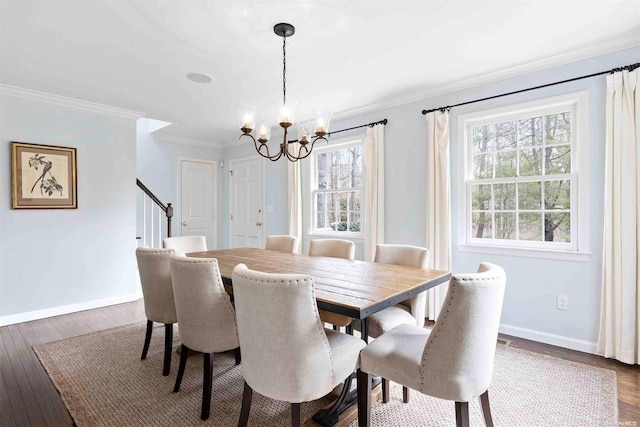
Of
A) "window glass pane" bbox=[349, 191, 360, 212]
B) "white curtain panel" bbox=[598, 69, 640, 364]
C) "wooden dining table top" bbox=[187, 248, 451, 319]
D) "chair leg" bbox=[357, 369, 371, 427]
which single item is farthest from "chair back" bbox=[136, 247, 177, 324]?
"white curtain panel" bbox=[598, 69, 640, 364]

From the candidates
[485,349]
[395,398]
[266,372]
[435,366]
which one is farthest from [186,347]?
[485,349]

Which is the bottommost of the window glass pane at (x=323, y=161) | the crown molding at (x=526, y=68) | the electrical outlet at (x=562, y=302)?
the electrical outlet at (x=562, y=302)

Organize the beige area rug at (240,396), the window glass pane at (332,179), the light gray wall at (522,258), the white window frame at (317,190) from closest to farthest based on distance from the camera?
1. the beige area rug at (240,396)
2. the light gray wall at (522,258)
3. the white window frame at (317,190)
4. the window glass pane at (332,179)

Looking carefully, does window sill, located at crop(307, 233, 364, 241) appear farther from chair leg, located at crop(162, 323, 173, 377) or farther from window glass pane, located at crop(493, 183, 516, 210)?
chair leg, located at crop(162, 323, 173, 377)

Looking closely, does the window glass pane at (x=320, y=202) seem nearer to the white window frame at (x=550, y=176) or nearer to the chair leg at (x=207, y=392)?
the white window frame at (x=550, y=176)

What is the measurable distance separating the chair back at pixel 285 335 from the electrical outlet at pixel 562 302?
2.35 metres

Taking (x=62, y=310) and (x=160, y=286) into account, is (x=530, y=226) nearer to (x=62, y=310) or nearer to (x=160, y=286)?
(x=160, y=286)

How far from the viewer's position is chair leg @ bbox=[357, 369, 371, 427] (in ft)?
5.20

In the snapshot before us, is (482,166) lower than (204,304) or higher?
higher

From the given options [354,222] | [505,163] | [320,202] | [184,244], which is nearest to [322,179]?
[320,202]

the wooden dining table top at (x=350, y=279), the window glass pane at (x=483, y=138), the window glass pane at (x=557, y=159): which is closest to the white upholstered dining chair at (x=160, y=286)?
the wooden dining table top at (x=350, y=279)

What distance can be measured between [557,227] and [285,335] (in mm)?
2665

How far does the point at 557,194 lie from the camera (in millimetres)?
2867

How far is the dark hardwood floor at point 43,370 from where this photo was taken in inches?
75.1
